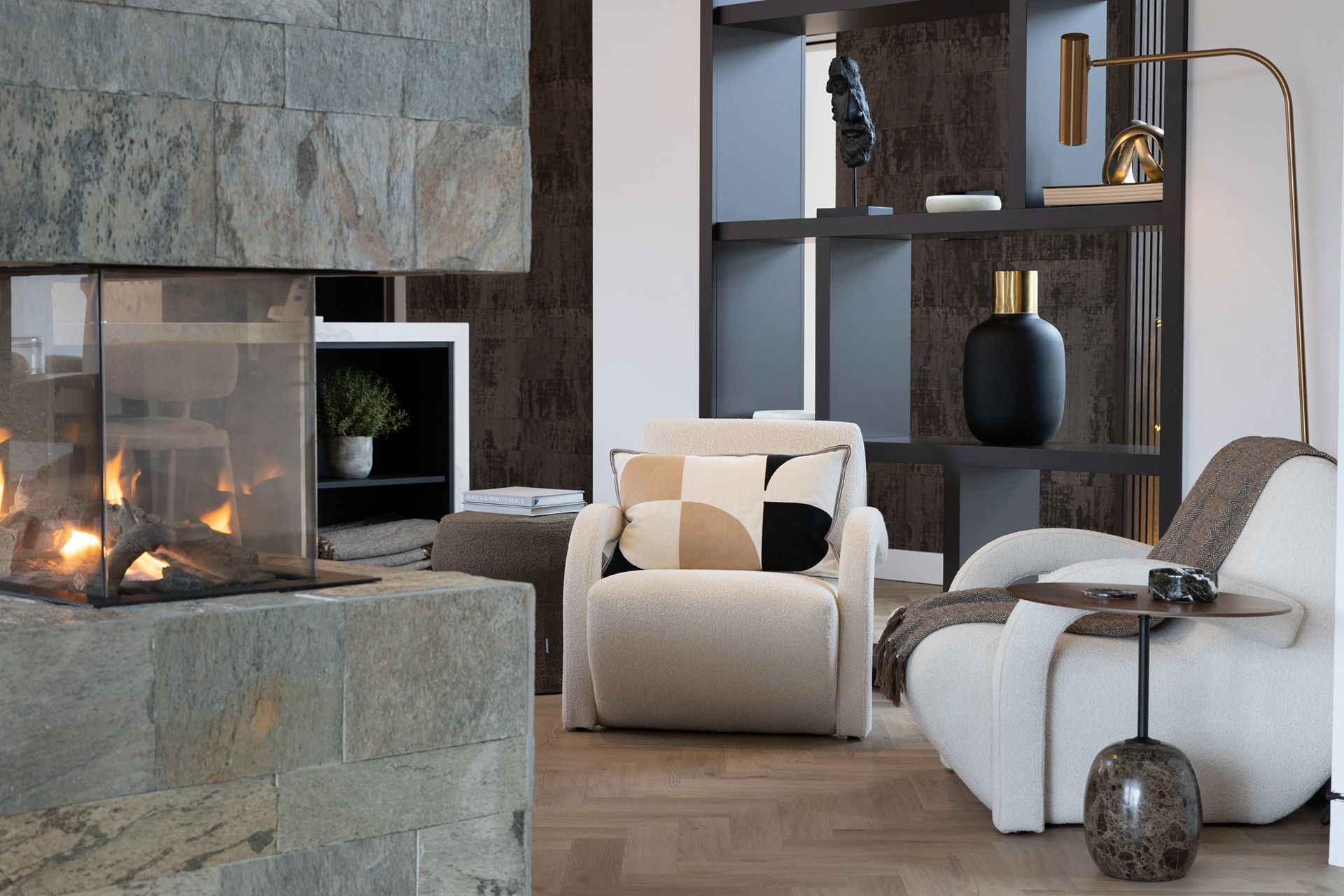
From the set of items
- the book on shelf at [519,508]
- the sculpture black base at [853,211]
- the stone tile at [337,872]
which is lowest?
the stone tile at [337,872]

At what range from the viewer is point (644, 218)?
5.47 metres

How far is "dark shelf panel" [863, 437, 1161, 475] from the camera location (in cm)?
458

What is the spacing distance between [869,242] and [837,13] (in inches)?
29.1

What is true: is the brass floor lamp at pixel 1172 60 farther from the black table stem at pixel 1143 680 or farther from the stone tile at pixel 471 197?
the stone tile at pixel 471 197

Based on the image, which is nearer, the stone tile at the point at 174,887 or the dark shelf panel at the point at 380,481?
the stone tile at the point at 174,887

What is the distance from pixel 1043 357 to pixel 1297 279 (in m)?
0.89

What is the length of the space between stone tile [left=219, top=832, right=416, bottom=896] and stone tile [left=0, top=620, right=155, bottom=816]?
0.70 feet

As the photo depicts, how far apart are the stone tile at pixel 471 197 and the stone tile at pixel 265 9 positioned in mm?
214

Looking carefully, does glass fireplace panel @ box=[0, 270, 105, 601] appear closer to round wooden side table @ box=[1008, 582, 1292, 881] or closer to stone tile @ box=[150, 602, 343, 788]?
stone tile @ box=[150, 602, 343, 788]

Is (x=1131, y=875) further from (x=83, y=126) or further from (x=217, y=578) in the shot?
(x=83, y=126)

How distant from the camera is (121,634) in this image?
7.02ft

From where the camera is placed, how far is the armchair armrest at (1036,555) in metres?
3.96

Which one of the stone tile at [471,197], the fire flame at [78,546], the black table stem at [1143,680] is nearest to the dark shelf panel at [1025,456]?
the black table stem at [1143,680]

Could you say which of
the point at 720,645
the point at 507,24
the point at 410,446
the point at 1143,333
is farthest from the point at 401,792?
the point at 1143,333
